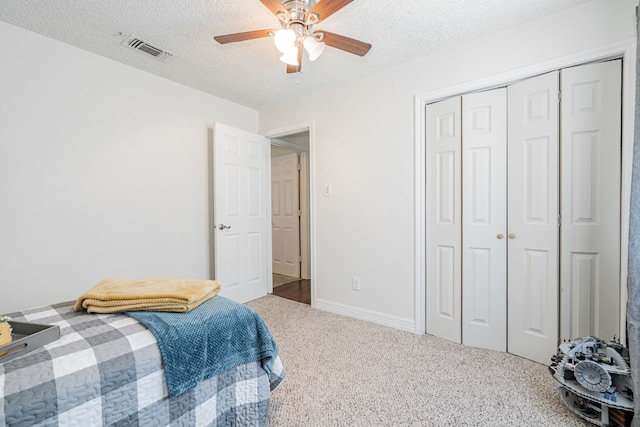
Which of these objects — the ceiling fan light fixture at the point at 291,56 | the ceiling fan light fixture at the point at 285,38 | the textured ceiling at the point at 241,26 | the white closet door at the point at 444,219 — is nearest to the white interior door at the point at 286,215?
the textured ceiling at the point at 241,26

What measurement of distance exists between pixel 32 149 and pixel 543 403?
365 cm

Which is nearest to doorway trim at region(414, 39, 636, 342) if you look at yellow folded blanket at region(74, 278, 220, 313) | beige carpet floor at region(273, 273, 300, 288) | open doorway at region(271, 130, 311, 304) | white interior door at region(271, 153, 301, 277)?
yellow folded blanket at region(74, 278, 220, 313)

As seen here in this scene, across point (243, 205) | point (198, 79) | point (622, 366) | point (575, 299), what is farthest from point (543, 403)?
point (198, 79)

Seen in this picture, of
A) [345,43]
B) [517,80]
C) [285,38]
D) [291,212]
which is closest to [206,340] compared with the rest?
[285,38]

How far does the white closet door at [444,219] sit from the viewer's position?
2.23 meters

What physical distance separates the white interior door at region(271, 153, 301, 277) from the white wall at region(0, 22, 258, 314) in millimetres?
1766

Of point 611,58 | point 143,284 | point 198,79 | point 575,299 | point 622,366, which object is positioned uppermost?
point 198,79

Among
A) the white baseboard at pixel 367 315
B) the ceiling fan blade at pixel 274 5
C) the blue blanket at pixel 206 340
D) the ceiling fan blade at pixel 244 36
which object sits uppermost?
the ceiling fan blade at pixel 274 5

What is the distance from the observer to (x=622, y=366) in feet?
4.45

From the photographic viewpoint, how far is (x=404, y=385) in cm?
170

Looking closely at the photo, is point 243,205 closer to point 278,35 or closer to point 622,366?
point 278,35

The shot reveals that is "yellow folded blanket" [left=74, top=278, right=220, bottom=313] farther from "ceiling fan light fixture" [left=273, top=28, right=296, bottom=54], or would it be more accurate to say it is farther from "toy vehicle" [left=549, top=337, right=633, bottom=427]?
"toy vehicle" [left=549, top=337, right=633, bottom=427]

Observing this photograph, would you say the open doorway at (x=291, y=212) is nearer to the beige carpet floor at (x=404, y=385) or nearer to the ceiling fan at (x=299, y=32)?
the beige carpet floor at (x=404, y=385)

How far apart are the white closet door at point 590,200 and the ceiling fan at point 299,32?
4.59 feet
